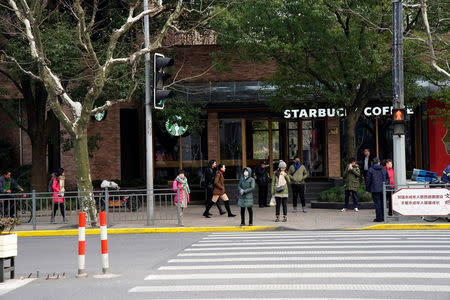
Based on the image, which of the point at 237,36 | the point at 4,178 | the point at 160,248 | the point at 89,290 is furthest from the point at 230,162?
the point at 89,290

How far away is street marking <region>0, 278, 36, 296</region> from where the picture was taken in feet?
28.9

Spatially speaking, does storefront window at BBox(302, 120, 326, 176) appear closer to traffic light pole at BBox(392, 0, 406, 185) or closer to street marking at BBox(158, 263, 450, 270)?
traffic light pole at BBox(392, 0, 406, 185)

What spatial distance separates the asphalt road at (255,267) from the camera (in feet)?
26.2

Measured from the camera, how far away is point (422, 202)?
16.5 m

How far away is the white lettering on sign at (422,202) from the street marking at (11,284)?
34.8ft

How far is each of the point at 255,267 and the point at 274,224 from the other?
24.0 feet

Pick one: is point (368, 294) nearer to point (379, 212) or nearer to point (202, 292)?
point (202, 292)

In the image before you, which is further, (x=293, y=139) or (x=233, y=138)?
(x=293, y=139)

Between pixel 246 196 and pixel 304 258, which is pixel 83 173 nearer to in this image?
pixel 246 196

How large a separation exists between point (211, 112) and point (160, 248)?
1586 cm

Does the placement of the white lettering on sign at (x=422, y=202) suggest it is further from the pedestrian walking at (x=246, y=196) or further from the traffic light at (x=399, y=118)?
the pedestrian walking at (x=246, y=196)

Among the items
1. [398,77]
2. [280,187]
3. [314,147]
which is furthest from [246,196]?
[314,147]

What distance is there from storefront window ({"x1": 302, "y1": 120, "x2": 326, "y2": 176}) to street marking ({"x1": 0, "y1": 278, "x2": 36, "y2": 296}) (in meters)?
21.5

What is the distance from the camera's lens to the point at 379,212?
1702cm
